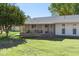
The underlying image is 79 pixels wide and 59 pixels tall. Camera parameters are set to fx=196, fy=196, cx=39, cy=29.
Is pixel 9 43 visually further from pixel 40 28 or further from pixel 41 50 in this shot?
pixel 40 28

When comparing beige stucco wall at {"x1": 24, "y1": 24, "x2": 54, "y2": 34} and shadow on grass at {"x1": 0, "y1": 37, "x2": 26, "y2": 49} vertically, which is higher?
beige stucco wall at {"x1": 24, "y1": 24, "x2": 54, "y2": 34}

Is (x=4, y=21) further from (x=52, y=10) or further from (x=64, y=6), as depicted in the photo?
(x=52, y=10)

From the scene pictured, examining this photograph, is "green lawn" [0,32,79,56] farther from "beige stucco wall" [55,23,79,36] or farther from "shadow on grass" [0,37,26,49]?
"beige stucco wall" [55,23,79,36]

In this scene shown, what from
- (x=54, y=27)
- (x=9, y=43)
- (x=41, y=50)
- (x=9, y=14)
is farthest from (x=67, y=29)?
(x=41, y=50)

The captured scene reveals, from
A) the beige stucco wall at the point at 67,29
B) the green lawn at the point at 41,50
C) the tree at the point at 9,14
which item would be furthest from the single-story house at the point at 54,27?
the green lawn at the point at 41,50

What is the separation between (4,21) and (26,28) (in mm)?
11135

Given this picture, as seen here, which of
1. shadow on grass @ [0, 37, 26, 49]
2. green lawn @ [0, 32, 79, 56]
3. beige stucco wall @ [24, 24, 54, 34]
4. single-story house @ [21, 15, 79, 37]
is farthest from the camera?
beige stucco wall @ [24, 24, 54, 34]

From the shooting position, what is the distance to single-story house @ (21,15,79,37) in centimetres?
2644

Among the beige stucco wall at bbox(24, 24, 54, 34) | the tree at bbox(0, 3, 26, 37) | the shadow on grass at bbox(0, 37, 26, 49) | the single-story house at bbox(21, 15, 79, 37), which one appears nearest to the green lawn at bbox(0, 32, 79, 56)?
the shadow on grass at bbox(0, 37, 26, 49)

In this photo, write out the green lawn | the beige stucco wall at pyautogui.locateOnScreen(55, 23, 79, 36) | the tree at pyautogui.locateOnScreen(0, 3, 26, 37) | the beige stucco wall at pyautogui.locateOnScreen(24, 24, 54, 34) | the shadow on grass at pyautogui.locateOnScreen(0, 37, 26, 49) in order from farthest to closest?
the beige stucco wall at pyautogui.locateOnScreen(24, 24, 54, 34), the beige stucco wall at pyautogui.locateOnScreen(55, 23, 79, 36), the tree at pyautogui.locateOnScreen(0, 3, 26, 37), the shadow on grass at pyautogui.locateOnScreen(0, 37, 26, 49), the green lawn

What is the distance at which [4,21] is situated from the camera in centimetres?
2066

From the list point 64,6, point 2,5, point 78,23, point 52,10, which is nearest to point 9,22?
point 2,5

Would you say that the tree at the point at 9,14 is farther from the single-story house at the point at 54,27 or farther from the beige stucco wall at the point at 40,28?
the beige stucco wall at the point at 40,28

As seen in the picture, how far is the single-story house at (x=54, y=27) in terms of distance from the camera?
26.4m
